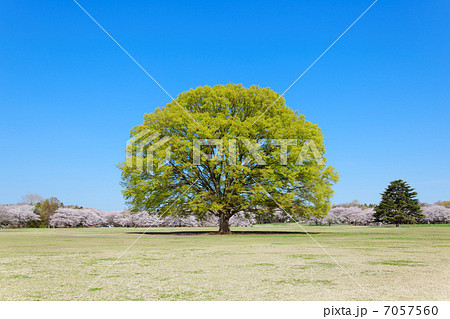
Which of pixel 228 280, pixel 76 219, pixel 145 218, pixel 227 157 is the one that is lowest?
pixel 76 219

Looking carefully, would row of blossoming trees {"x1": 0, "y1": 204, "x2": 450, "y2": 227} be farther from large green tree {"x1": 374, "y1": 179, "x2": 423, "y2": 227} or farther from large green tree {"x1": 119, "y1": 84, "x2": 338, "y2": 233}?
large green tree {"x1": 119, "y1": 84, "x2": 338, "y2": 233}

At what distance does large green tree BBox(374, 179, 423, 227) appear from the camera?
5839 centimetres

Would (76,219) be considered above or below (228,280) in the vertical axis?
below

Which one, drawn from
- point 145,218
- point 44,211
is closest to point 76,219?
point 44,211

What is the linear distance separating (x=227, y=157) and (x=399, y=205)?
39.7 meters

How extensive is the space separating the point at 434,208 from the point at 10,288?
101 meters

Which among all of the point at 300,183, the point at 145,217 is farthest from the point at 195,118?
the point at 145,217

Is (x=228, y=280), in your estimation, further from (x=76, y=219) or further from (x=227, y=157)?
(x=76, y=219)

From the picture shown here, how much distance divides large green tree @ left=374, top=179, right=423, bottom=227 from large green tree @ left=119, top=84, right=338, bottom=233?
30.8 m

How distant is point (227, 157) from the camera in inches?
1248

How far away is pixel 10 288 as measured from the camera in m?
7.41

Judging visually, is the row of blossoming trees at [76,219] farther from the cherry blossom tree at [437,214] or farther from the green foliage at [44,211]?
the cherry blossom tree at [437,214]

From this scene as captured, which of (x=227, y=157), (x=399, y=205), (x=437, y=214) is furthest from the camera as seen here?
(x=437, y=214)

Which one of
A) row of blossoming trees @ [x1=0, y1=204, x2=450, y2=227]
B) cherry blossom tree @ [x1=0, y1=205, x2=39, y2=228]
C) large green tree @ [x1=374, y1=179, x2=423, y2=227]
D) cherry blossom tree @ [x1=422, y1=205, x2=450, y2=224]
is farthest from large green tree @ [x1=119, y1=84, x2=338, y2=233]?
cherry blossom tree @ [x1=0, y1=205, x2=39, y2=228]
